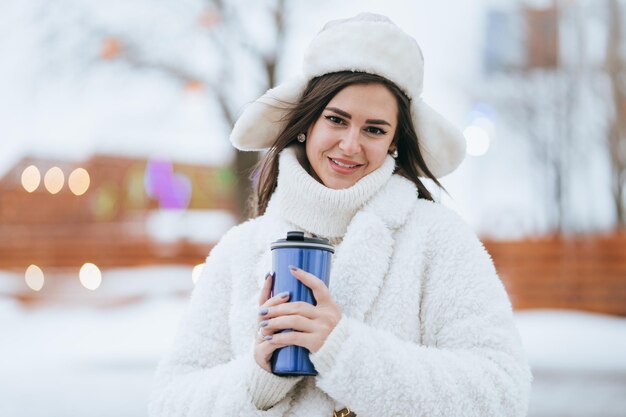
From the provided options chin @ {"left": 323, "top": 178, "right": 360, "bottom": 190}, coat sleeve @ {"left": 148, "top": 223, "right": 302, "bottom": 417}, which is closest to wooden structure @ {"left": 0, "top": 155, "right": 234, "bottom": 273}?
coat sleeve @ {"left": 148, "top": 223, "right": 302, "bottom": 417}

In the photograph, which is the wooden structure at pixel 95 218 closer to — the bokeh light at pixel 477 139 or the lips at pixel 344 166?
the bokeh light at pixel 477 139

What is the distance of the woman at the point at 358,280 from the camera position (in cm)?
170

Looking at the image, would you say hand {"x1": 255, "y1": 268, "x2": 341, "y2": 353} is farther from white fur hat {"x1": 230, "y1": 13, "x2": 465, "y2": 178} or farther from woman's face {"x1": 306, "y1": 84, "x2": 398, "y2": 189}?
white fur hat {"x1": 230, "y1": 13, "x2": 465, "y2": 178}

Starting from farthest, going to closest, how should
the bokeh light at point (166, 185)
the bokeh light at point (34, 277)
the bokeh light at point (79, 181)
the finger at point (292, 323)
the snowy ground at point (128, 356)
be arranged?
the bokeh light at point (166, 185) < the bokeh light at point (79, 181) < the bokeh light at point (34, 277) < the snowy ground at point (128, 356) < the finger at point (292, 323)

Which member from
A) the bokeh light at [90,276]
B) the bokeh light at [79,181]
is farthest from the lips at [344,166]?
the bokeh light at [79,181]

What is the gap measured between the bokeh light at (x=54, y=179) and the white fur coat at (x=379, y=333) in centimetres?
1463

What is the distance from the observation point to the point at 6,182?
15.9m

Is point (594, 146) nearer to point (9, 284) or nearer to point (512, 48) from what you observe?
point (512, 48)

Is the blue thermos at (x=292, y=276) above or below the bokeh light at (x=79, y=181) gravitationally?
below

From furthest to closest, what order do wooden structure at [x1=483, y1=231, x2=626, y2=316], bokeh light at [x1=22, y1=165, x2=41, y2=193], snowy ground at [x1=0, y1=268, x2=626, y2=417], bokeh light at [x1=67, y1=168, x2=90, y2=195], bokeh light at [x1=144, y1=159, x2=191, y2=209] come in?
bokeh light at [x1=144, y1=159, x2=191, y2=209] → bokeh light at [x1=67, y1=168, x2=90, y2=195] → bokeh light at [x1=22, y1=165, x2=41, y2=193] → wooden structure at [x1=483, y1=231, x2=626, y2=316] → snowy ground at [x1=0, y1=268, x2=626, y2=417]

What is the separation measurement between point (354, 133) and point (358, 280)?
317 millimetres

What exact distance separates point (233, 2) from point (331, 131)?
10.2m

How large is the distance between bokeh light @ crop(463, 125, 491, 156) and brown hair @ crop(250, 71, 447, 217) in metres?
13.0

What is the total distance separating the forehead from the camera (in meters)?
1.91
